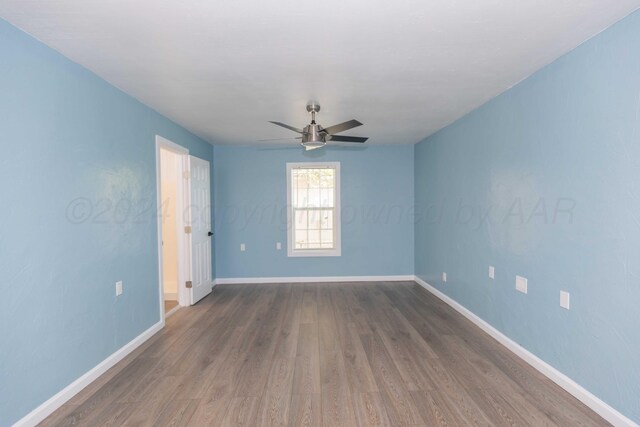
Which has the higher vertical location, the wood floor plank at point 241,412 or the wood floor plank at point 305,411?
the wood floor plank at point 305,411

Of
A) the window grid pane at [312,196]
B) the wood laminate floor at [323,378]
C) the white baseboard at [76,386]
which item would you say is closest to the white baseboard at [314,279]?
the window grid pane at [312,196]

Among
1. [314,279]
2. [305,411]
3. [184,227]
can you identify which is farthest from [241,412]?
[314,279]

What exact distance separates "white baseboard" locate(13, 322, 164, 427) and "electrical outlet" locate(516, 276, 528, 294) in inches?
142

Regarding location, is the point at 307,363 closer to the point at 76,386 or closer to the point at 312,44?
the point at 76,386

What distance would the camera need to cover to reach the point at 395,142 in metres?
5.38

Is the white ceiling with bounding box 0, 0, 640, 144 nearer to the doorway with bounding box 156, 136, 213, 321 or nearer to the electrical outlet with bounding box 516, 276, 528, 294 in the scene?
the doorway with bounding box 156, 136, 213, 321

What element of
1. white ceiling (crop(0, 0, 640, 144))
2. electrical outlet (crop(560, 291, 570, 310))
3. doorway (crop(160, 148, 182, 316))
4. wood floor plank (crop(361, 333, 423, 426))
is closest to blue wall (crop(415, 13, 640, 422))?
electrical outlet (crop(560, 291, 570, 310))

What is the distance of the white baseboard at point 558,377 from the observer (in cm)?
190

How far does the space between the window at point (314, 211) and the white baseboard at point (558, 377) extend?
264 centimetres

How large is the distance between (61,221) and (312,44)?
2.11 m

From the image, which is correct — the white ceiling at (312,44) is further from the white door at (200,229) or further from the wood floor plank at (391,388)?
the wood floor plank at (391,388)

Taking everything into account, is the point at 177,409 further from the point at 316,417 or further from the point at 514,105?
the point at 514,105

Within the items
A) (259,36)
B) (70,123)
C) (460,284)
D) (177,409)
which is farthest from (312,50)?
(460,284)

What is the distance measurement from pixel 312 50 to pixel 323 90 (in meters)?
0.73
